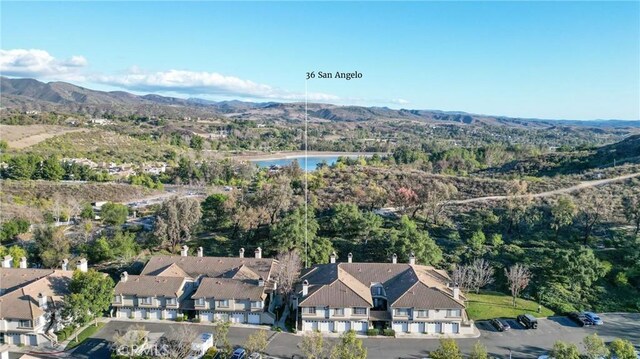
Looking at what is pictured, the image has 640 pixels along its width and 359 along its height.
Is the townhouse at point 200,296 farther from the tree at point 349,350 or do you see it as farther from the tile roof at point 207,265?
the tree at point 349,350

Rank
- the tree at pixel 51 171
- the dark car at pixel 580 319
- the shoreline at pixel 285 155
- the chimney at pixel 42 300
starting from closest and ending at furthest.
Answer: the chimney at pixel 42 300 → the dark car at pixel 580 319 → the tree at pixel 51 171 → the shoreline at pixel 285 155

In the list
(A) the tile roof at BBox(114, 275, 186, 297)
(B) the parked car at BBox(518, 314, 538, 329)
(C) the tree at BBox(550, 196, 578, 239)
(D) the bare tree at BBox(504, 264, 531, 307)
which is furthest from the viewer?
(C) the tree at BBox(550, 196, 578, 239)

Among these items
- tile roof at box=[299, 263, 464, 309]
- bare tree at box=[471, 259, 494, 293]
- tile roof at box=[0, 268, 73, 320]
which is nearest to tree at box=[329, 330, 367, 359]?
tile roof at box=[299, 263, 464, 309]

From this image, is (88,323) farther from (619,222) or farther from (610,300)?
(619,222)

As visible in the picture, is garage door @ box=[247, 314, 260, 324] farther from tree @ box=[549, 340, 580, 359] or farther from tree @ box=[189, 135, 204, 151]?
tree @ box=[189, 135, 204, 151]

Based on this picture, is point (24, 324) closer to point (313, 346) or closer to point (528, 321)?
point (313, 346)

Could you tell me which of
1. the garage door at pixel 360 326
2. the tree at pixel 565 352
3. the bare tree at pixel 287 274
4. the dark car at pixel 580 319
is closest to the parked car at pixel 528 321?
the dark car at pixel 580 319
